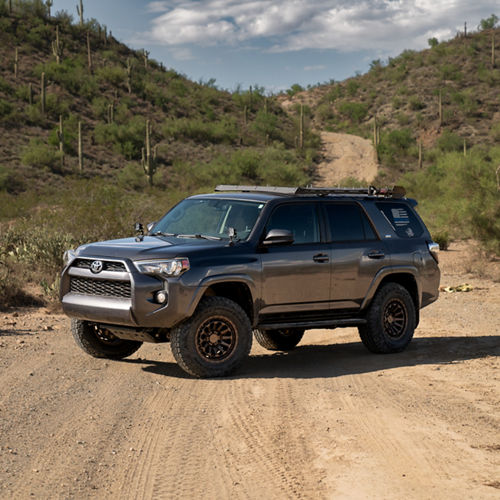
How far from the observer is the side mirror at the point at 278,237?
27.9 feet

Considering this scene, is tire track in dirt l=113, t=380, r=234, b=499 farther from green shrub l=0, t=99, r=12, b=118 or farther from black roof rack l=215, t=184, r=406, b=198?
green shrub l=0, t=99, r=12, b=118

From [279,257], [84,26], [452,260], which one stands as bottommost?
[452,260]

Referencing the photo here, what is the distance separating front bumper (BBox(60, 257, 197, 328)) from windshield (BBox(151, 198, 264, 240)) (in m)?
1.10

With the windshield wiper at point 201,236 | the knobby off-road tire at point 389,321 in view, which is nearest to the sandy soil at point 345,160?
the knobby off-road tire at point 389,321

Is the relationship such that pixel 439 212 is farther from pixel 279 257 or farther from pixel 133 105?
pixel 133 105

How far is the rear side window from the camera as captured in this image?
33.6 ft

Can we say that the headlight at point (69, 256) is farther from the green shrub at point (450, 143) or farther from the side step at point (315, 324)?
the green shrub at point (450, 143)

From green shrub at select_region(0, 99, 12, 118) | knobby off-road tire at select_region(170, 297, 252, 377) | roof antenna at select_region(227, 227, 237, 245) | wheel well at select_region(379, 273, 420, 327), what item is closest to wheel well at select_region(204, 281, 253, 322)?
knobby off-road tire at select_region(170, 297, 252, 377)

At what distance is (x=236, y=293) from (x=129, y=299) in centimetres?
124

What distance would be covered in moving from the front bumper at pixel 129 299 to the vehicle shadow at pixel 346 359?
3.00 feet

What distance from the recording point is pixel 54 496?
498cm

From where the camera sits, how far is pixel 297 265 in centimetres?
896

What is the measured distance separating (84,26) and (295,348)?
232 ft

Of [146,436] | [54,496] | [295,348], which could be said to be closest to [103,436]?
[146,436]
